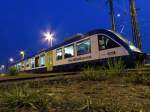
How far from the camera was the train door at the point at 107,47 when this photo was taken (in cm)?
1783

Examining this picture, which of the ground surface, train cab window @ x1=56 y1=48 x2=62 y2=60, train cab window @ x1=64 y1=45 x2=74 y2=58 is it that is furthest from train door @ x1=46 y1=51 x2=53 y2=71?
the ground surface

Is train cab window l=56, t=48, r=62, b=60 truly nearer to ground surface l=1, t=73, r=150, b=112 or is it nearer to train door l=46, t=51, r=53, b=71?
train door l=46, t=51, r=53, b=71

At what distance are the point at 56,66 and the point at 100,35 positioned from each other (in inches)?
257

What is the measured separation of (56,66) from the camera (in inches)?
952

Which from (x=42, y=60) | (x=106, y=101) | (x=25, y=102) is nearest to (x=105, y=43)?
(x=42, y=60)

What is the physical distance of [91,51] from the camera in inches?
761

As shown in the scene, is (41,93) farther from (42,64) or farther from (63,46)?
(42,64)

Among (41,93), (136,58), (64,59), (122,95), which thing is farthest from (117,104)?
(64,59)

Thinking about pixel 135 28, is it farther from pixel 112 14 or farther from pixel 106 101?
pixel 106 101

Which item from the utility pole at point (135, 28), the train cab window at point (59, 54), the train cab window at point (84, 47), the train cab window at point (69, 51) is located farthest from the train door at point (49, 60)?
the utility pole at point (135, 28)

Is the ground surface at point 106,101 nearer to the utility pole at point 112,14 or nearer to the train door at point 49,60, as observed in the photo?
Result: the train door at point 49,60

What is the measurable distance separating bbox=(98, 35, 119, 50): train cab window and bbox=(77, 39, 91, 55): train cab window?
96 cm

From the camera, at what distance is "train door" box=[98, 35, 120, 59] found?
17.8m

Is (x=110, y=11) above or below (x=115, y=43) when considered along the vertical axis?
above
